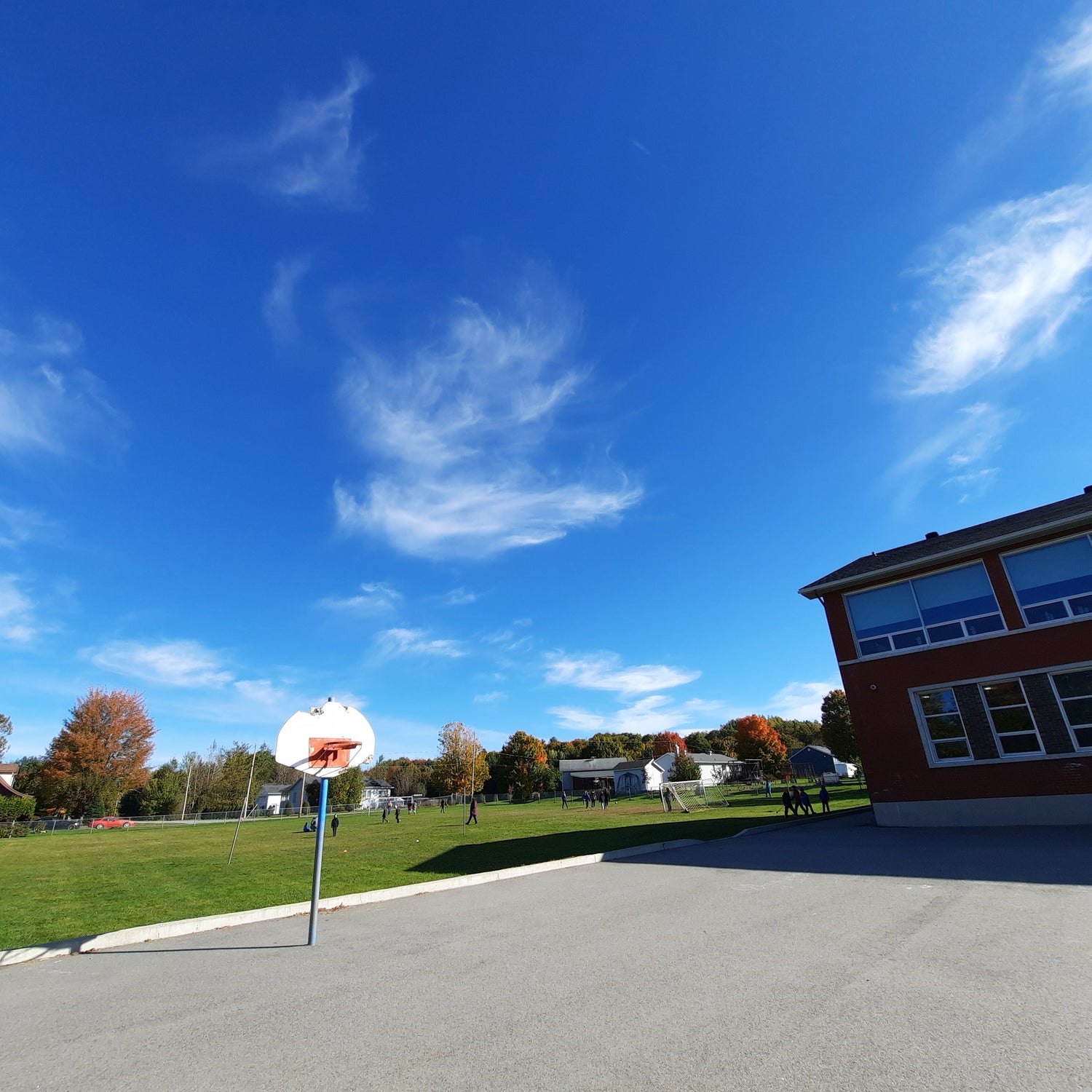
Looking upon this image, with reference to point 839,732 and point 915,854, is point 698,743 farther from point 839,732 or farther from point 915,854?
point 915,854

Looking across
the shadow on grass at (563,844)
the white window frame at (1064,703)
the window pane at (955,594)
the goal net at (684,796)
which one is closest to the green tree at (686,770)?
the goal net at (684,796)

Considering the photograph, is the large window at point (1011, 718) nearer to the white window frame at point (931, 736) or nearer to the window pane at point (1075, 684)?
the white window frame at point (931, 736)

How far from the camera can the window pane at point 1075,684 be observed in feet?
51.3

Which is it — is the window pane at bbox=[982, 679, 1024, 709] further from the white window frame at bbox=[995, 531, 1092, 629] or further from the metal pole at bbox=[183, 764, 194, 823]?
the metal pole at bbox=[183, 764, 194, 823]

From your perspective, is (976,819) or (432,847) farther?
(432,847)

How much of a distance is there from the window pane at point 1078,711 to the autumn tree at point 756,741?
6004 centimetres

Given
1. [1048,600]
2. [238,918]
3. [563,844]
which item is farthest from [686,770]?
[238,918]

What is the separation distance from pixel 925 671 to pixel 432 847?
55.2ft

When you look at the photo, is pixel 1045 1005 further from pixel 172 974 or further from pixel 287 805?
pixel 287 805

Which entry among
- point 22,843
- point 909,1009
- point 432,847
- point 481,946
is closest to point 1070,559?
point 909,1009

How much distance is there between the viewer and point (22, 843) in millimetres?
30547

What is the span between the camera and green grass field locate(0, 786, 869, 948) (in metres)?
10.0

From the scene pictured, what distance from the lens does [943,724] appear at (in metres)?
17.7

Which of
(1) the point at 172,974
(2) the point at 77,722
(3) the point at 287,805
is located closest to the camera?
(1) the point at 172,974
